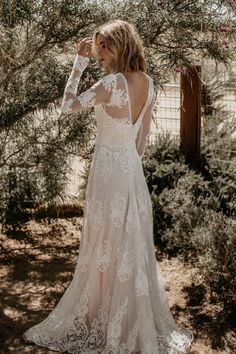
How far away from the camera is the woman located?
3344mm

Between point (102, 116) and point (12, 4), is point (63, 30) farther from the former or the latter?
point (102, 116)

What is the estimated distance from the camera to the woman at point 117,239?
3.34 meters

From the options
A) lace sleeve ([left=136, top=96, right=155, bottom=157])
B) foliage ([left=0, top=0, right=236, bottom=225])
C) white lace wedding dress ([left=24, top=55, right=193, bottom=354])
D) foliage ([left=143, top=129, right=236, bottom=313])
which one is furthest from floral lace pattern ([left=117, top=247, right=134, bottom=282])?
foliage ([left=0, top=0, right=236, bottom=225])

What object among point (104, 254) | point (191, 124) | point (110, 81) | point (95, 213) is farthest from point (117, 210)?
point (191, 124)

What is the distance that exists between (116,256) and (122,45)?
4.18 ft

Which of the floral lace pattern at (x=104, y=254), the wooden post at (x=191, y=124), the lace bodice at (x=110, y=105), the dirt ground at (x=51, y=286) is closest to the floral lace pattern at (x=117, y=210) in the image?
the floral lace pattern at (x=104, y=254)

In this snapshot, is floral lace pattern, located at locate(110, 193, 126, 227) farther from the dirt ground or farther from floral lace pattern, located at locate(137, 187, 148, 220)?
the dirt ground

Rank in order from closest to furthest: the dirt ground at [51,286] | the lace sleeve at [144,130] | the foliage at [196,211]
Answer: the lace sleeve at [144,130]
the dirt ground at [51,286]
the foliage at [196,211]

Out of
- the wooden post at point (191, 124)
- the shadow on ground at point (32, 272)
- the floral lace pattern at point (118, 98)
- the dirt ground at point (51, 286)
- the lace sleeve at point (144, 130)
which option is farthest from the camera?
the wooden post at point (191, 124)

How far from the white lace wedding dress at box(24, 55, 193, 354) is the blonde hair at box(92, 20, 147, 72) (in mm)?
145

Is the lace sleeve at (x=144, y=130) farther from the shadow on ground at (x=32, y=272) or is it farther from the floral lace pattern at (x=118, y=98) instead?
the shadow on ground at (x=32, y=272)

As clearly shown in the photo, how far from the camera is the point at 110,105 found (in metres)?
3.35

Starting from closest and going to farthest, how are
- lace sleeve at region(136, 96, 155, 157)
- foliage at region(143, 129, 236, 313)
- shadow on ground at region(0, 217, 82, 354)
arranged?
lace sleeve at region(136, 96, 155, 157) < shadow on ground at region(0, 217, 82, 354) < foliage at region(143, 129, 236, 313)

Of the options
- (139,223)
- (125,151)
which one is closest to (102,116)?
(125,151)
